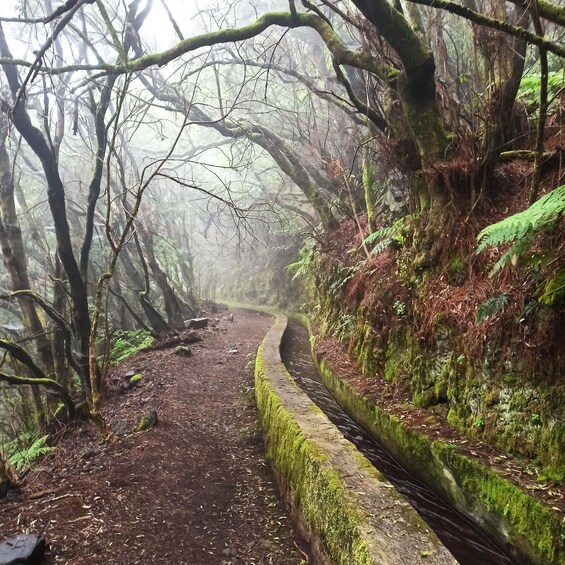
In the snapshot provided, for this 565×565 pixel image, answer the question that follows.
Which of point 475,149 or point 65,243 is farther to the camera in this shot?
point 65,243

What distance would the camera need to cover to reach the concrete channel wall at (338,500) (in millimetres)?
2293

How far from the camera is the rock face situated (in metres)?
2.47

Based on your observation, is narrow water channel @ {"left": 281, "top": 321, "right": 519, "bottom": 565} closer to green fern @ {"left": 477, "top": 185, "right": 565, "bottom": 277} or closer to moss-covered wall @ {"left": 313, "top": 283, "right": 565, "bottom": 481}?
moss-covered wall @ {"left": 313, "top": 283, "right": 565, "bottom": 481}

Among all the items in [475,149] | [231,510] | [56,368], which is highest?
[475,149]

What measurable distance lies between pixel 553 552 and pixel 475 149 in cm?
385

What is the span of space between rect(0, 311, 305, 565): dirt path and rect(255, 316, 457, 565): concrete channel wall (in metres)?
0.30

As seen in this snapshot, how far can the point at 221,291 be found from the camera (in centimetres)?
2694

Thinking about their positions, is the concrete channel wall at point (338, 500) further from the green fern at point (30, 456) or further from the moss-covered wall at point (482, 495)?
the green fern at point (30, 456)

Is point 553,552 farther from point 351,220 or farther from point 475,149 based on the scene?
point 351,220

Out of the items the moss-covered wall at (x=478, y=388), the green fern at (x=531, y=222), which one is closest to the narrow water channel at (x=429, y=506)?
the moss-covered wall at (x=478, y=388)

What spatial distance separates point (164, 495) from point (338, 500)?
5.82 feet

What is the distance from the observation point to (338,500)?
273cm

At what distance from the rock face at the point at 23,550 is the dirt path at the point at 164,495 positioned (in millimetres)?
148

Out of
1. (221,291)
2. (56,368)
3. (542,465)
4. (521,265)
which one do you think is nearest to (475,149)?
(521,265)
